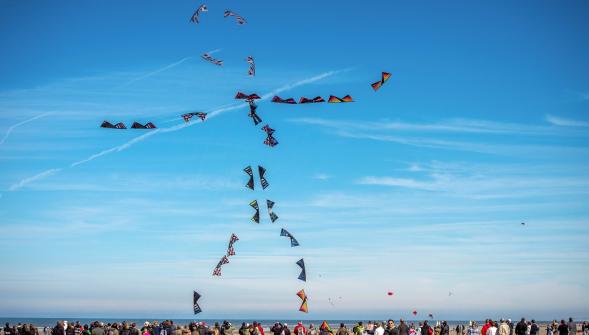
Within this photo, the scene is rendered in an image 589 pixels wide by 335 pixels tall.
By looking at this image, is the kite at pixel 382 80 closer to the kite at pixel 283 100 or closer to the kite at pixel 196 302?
the kite at pixel 283 100

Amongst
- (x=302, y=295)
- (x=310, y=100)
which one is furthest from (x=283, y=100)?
(x=302, y=295)

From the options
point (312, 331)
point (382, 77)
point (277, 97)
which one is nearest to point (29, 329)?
point (312, 331)

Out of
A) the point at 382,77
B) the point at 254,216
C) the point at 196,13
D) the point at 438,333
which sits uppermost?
the point at 196,13

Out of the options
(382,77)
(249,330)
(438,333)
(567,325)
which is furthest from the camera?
(438,333)

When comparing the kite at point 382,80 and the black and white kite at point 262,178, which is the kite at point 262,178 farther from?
the kite at point 382,80

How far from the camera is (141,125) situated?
27.0m

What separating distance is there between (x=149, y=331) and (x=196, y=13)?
13872mm

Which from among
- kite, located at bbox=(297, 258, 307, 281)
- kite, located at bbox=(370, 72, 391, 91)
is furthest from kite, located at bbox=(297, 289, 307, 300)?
kite, located at bbox=(370, 72, 391, 91)

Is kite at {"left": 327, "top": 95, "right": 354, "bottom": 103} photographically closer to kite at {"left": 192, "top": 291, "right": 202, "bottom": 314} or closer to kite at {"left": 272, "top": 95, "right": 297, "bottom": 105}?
kite at {"left": 272, "top": 95, "right": 297, "bottom": 105}

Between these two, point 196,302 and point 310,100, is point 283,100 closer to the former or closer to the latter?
point 310,100

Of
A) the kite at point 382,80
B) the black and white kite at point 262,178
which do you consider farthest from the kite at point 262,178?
the kite at point 382,80

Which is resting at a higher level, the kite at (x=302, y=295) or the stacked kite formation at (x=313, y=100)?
the stacked kite formation at (x=313, y=100)

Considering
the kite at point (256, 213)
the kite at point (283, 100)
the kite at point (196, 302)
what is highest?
the kite at point (283, 100)

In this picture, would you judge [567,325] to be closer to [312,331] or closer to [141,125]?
[312,331]
